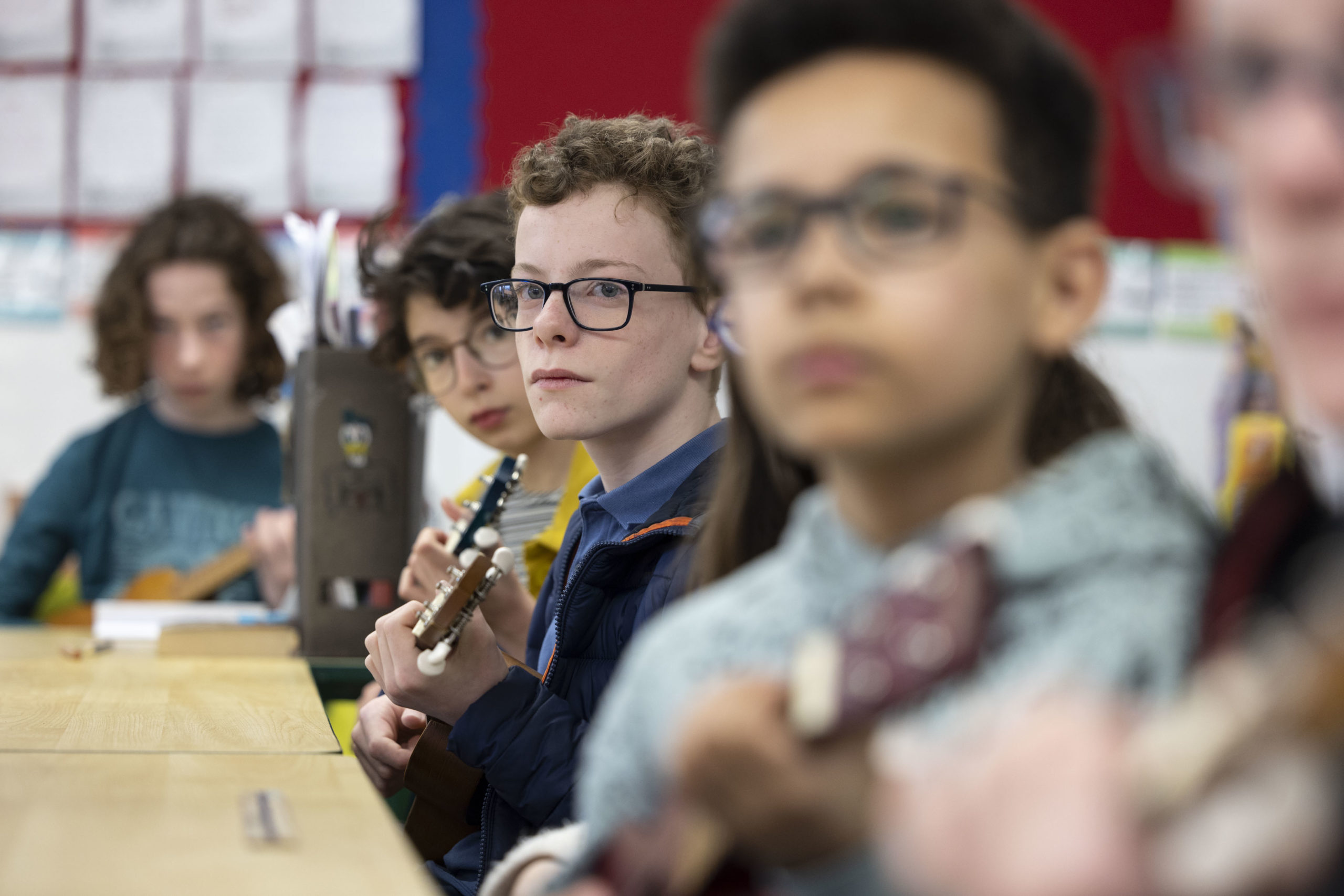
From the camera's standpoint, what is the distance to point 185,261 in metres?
2.52

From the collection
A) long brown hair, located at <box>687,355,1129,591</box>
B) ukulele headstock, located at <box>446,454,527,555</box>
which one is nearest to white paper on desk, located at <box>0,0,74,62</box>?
ukulele headstock, located at <box>446,454,527,555</box>

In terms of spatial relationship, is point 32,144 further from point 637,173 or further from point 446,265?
point 637,173

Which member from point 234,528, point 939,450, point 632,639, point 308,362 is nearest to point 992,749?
point 939,450

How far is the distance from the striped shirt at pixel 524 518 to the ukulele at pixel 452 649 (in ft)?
0.98

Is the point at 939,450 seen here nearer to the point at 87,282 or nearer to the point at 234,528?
the point at 234,528

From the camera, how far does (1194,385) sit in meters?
3.20

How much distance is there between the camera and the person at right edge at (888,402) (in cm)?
49

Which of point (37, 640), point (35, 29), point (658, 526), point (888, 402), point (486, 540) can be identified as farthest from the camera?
point (35, 29)

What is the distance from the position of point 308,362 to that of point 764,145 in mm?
1340

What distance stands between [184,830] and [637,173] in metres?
0.66

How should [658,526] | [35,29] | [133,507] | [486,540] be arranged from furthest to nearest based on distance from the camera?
[35,29] < [133,507] < [486,540] < [658,526]

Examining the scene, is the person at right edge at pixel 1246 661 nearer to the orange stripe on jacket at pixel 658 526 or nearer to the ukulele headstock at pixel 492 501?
the orange stripe on jacket at pixel 658 526

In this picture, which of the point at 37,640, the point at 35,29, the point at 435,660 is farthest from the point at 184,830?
the point at 35,29

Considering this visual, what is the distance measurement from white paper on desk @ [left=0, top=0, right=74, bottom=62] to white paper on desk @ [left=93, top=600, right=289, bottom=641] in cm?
156
